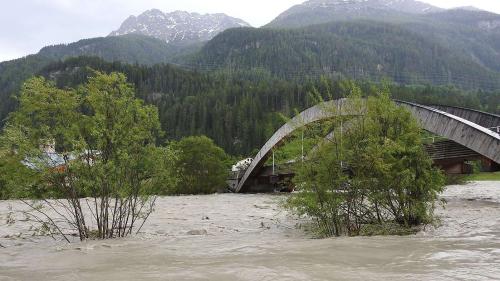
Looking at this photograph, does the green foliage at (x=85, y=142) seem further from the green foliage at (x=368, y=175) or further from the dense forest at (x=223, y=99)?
the dense forest at (x=223, y=99)

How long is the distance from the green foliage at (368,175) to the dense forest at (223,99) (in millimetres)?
84121

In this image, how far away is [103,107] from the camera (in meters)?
11.9

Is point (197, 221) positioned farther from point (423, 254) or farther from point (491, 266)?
point (491, 266)

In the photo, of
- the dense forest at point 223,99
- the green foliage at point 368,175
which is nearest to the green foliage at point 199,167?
the green foliage at point 368,175

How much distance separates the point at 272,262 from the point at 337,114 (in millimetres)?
5680

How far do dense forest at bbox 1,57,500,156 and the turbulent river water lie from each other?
84663 mm

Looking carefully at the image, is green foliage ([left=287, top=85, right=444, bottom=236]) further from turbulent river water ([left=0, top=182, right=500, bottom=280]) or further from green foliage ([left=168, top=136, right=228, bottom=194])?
green foliage ([left=168, top=136, right=228, bottom=194])

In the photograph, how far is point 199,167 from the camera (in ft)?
136

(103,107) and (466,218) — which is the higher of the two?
(103,107)

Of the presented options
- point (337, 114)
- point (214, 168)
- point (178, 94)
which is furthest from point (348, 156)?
point (178, 94)

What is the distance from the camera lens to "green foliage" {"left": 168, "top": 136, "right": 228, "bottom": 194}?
40.4 metres

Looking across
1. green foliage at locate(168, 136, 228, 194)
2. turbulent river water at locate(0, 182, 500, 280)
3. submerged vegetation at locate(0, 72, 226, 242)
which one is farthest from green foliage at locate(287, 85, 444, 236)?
green foliage at locate(168, 136, 228, 194)

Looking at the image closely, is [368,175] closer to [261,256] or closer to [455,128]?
[261,256]

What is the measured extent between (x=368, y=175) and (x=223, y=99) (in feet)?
437
